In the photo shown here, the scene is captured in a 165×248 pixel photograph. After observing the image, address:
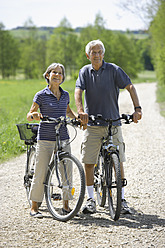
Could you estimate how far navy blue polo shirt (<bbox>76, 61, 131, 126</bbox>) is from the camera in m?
4.46

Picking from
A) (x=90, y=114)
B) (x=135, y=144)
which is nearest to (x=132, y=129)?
(x=135, y=144)

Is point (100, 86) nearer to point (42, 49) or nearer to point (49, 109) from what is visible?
point (49, 109)

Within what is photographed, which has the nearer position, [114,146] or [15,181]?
[114,146]

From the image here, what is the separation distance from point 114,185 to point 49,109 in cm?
121

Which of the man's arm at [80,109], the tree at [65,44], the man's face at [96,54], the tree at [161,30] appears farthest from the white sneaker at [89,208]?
the tree at [65,44]

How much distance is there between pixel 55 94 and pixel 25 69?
84650 millimetres

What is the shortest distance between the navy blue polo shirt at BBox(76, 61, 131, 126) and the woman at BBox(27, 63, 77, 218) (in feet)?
0.91

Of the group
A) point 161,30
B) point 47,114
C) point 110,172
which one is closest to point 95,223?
point 110,172

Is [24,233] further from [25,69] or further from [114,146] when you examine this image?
[25,69]

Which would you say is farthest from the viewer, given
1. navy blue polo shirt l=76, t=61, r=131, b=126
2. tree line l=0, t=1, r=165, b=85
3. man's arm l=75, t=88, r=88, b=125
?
tree line l=0, t=1, r=165, b=85

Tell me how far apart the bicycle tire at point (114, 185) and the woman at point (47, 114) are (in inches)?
21.7

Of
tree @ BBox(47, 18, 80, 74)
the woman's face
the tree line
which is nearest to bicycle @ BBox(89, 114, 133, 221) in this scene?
the woman's face

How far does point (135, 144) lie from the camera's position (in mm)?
9961

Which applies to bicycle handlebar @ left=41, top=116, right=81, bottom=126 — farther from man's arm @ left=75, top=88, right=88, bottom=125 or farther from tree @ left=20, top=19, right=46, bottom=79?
tree @ left=20, top=19, right=46, bottom=79
